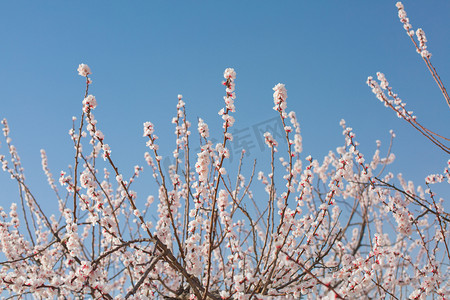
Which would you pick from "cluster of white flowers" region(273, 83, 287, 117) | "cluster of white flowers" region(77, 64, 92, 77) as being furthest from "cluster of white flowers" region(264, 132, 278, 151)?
"cluster of white flowers" region(77, 64, 92, 77)

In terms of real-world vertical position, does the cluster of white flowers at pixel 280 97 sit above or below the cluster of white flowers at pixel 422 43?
below

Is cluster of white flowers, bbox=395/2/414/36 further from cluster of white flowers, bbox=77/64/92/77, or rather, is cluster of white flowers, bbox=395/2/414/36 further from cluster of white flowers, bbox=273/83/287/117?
cluster of white flowers, bbox=77/64/92/77

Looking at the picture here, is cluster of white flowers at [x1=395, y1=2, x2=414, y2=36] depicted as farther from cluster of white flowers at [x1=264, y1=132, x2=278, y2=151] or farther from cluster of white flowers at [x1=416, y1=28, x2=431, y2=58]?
cluster of white flowers at [x1=264, y1=132, x2=278, y2=151]

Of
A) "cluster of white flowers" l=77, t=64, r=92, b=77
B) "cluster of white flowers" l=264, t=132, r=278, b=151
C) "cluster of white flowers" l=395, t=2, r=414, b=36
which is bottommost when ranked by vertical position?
"cluster of white flowers" l=264, t=132, r=278, b=151

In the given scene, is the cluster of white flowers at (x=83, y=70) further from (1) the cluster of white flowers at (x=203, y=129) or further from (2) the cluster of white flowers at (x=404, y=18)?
(2) the cluster of white flowers at (x=404, y=18)

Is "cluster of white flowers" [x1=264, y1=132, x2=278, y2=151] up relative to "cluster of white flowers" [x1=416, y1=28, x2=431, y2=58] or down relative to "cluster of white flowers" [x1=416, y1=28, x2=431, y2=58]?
down

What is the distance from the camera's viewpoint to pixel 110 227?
2.77m

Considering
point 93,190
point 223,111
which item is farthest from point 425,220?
point 93,190

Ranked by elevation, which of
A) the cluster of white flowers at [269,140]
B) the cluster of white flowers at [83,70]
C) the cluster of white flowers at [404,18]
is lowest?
the cluster of white flowers at [269,140]

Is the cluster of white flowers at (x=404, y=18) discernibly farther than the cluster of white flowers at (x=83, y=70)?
Yes

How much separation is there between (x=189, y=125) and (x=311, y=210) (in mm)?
3304

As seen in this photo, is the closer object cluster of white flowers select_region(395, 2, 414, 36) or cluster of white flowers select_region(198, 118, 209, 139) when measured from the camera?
cluster of white flowers select_region(198, 118, 209, 139)

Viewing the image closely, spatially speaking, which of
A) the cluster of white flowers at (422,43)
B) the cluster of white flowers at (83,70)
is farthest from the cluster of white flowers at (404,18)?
the cluster of white flowers at (83,70)

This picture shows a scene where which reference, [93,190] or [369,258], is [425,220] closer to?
[369,258]
